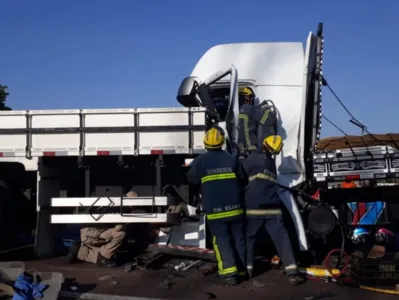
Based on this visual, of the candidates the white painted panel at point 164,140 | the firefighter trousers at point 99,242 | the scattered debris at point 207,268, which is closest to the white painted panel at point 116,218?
the firefighter trousers at point 99,242

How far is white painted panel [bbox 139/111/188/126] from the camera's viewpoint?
25.6 feet

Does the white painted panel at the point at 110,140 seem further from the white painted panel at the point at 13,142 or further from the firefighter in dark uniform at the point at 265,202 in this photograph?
the firefighter in dark uniform at the point at 265,202

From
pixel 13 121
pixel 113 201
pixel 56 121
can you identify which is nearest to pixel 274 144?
pixel 113 201

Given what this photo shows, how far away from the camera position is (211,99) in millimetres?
8055

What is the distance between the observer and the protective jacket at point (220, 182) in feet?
22.0

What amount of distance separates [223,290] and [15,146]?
12.5ft

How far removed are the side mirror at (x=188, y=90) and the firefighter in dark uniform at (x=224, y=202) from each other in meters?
1.37

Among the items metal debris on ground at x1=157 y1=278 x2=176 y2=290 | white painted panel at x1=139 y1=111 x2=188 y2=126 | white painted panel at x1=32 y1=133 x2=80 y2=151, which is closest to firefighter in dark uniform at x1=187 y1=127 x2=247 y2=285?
metal debris on ground at x1=157 y1=278 x2=176 y2=290

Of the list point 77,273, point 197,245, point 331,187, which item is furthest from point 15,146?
point 331,187

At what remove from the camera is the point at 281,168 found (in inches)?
297

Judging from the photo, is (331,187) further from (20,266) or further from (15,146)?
(15,146)

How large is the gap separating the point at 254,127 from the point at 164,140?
1310mm

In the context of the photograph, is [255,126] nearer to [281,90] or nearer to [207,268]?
[281,90]

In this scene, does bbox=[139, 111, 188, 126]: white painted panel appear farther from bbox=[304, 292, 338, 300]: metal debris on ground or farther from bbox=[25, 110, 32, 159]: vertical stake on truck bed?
bbox=[304, 292, 338, 300]: metal debris on ground
